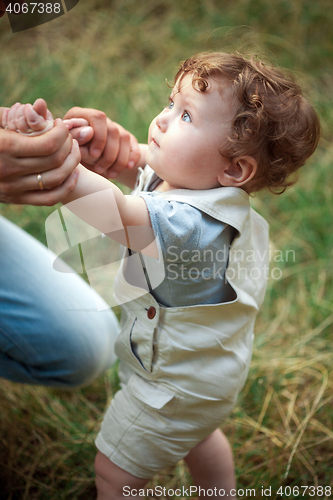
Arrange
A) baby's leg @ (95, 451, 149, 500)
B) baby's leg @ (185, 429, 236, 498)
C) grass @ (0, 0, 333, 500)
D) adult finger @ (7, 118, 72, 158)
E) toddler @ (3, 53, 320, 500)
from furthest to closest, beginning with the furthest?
1. grass @ (0, 0, 333, 500)
2. baby's leg @ (185, 429, 236, 498)
3. baby's leg @ (95, 451, 149, 500)
4. toddler @ (3, 53, 320, 500)
5. adult finger @ (7, 118, 72, 158)

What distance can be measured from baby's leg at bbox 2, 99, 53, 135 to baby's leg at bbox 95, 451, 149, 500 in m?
0.51

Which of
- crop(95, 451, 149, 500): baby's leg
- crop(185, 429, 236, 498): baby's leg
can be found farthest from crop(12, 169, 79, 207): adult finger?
crop(185, 429, 236, 498): baby's leg

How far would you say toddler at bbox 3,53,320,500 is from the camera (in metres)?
0.57

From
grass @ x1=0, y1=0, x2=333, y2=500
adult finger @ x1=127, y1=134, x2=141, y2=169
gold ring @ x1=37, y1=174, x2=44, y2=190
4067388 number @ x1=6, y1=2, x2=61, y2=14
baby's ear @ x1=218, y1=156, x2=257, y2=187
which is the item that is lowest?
grass @ x1=0, y1=0, x2=333, y2=500

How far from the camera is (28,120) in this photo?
1.55 ft

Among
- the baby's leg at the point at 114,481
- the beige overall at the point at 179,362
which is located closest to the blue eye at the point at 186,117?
the beige overall at the point at 179,362

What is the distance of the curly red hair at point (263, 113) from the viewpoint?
578 mm

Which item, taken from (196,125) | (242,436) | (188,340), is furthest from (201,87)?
(242,436)

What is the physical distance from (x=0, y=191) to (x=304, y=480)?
2.72ft

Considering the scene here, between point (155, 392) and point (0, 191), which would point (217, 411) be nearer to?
point (155, 392)

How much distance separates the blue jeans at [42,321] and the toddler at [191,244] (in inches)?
5.3

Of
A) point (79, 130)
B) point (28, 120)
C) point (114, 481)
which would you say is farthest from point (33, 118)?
point (114, 481)

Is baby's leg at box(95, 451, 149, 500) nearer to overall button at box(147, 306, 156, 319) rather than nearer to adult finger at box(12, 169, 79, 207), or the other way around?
overall button at box(147, 306, 156, 319)

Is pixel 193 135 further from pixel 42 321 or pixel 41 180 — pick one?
pixel 42 321
